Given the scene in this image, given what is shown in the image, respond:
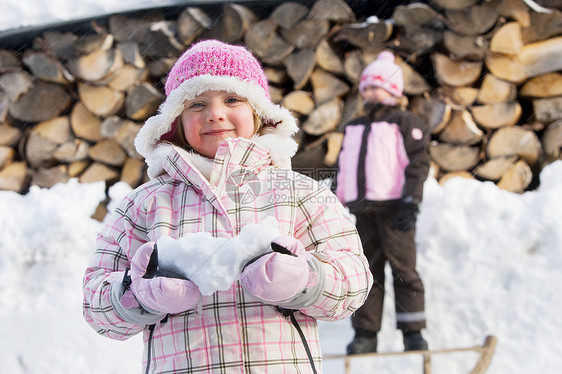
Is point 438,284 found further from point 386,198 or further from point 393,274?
point 386,198

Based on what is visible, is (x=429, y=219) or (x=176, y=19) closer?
(x=429, y=219)

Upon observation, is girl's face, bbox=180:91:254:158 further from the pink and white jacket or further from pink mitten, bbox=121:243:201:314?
the pink and white jacket

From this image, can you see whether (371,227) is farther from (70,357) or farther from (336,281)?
(336,281)

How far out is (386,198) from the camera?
2.63 metres

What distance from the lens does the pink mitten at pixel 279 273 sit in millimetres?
824

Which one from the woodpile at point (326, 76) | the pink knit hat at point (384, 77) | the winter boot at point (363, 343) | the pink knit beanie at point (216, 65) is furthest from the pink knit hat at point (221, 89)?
the woodpile at point (326, 76)

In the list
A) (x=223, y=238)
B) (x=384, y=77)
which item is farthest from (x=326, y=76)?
(x=223, y=238)

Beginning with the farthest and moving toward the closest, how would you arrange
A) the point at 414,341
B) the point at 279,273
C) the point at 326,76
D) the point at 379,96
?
the point at 326,76 → the point at 379,96 → the point at 414,341 → the point at 279,273

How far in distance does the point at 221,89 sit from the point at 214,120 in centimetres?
8

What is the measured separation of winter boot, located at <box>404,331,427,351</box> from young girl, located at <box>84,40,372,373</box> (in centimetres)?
161

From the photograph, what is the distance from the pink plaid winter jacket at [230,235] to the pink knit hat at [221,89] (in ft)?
0.26

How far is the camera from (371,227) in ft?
8.82

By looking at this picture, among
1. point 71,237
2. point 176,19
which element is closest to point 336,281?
point 71,237

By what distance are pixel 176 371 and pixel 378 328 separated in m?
1.80
